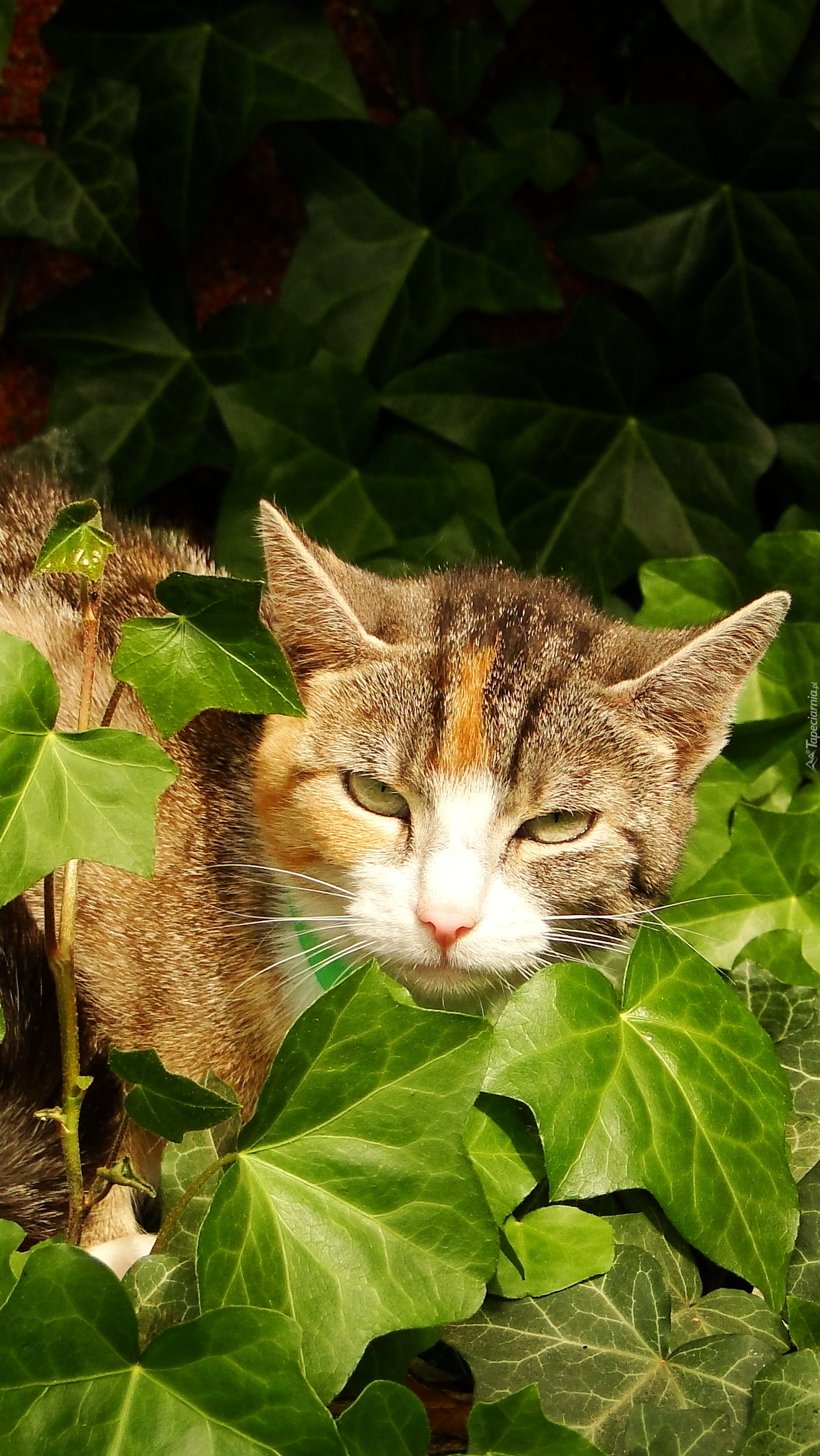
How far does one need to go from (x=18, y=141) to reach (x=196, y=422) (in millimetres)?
402

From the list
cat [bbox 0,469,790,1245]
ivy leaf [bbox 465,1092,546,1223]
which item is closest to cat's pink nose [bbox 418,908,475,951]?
cat [bbox 0,469,790,1245]

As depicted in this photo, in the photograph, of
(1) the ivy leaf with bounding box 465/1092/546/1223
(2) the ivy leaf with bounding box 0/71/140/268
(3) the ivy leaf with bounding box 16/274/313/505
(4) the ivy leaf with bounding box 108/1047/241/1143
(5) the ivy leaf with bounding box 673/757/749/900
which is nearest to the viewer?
(4) the ivy leaf with bounding box 108/1047/241/1143

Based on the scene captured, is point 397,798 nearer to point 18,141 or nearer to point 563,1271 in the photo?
point 563,1271

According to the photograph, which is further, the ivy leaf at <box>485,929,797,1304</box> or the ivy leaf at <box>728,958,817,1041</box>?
the ivy leaf at <box>728,958,817,1041</box>

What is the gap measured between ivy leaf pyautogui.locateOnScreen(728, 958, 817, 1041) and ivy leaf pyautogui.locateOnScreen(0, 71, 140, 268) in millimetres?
1130

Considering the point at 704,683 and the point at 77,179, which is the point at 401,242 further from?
the point at 704,683

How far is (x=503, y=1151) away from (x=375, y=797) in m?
0.33

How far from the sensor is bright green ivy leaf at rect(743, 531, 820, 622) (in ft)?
4.69

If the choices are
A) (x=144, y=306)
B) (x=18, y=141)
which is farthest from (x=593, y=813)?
(x=18, y=141)

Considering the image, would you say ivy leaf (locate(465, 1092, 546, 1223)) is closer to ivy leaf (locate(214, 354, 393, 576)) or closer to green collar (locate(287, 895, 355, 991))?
green collar (locate(287, 895, 355, 991))

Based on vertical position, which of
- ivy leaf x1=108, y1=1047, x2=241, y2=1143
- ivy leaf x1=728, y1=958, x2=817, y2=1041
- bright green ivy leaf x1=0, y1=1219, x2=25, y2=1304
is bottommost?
bright green ivy leaf x1=0, y1=1219, x2=25, y2=1304

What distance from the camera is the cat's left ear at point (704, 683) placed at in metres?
1.08

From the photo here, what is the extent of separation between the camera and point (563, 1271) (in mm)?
932

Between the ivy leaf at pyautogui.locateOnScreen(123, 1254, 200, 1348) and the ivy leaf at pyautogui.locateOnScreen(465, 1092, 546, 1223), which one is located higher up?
the ivy leaf at pyautogui.locateOnScreen(465, 1092, 546, 1223)
